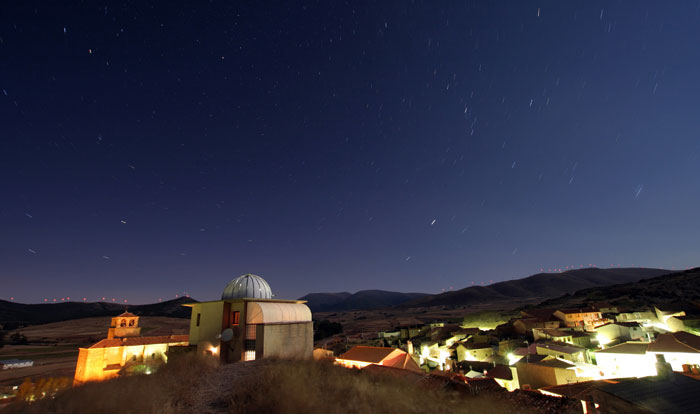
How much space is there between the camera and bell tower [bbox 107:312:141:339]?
137 ft

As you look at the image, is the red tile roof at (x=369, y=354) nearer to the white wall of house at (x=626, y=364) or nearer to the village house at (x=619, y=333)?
the white wall of house at (x=626, y=364)

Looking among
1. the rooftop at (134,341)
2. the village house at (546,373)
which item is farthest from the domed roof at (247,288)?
the village house at (546,373)

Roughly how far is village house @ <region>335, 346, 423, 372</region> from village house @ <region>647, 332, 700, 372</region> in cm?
2090

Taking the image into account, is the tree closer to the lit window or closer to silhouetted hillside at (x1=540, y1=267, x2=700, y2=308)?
silhouetted hillside at (x1=540, y1=267, x2=700, y2=308)

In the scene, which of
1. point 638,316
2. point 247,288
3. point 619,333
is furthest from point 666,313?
point 247,288

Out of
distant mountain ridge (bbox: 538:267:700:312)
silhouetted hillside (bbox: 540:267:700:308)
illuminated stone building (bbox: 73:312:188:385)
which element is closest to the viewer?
illuminated stone building (bbox: 73:312:188:385)

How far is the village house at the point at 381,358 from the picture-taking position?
31.3m

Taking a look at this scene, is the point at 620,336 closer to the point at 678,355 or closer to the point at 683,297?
the point at 678,355

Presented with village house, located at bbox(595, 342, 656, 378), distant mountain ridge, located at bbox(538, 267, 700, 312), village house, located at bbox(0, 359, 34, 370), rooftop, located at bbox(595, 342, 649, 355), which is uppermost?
distant mountain ridge, located at bbox(538, 267, 700, 312)

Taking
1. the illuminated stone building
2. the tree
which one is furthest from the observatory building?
the tree

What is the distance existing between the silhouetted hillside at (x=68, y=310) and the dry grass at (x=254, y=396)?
492 ft

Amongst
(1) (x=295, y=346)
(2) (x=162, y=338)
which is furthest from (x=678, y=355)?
(2) (x=162, y=338)

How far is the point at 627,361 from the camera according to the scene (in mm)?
30031

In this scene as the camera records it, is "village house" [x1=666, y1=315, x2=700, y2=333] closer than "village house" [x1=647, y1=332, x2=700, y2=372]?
No
